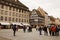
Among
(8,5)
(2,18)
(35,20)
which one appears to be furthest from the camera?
(35,20)

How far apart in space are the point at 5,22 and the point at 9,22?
348cm

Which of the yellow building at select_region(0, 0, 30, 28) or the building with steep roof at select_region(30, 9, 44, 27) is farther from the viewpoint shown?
the building with steep roof at select_region(30, 9, 44, 27)

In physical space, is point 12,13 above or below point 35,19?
above

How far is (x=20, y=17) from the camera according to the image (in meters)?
82.9

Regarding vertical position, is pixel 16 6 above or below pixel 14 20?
above

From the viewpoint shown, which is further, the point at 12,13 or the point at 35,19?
the point at 35,19

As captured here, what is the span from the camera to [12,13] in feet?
251

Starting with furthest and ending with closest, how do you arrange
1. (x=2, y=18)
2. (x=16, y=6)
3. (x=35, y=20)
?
(x=35, y=20), (x=16, y=6), (x=2, y=18)

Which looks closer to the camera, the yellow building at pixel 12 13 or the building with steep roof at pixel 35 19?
the yellow building at pixel 12 13

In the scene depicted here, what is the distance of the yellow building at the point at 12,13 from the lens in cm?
6971

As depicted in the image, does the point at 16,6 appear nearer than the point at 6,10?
No

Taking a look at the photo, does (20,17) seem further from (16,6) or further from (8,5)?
(8,5)

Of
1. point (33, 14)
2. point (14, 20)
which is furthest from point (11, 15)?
point (33, 14)

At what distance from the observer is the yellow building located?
2744 inches
